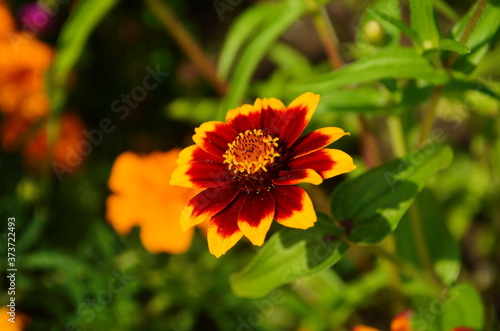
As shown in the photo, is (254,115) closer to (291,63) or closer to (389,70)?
(389,70)

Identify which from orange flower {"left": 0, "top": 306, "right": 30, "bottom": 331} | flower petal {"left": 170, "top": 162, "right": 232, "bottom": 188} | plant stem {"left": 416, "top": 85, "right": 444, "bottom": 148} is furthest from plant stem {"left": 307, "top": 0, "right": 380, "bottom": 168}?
orange flower {"left": 0, "top": 306, "right": 30, "bottom": 331}

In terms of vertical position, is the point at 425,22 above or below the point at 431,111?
above

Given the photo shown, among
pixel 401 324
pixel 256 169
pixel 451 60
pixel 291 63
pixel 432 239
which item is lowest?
pixel 432 239

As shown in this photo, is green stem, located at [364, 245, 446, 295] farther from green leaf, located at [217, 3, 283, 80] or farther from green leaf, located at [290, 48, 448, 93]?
green leaf, located at [217, 3, 283, 80]

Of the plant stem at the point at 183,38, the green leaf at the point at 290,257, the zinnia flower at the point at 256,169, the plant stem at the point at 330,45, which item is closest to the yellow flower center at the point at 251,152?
the zinnia flower at the point at 256,169

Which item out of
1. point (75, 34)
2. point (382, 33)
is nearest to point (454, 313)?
point (382, 33)
